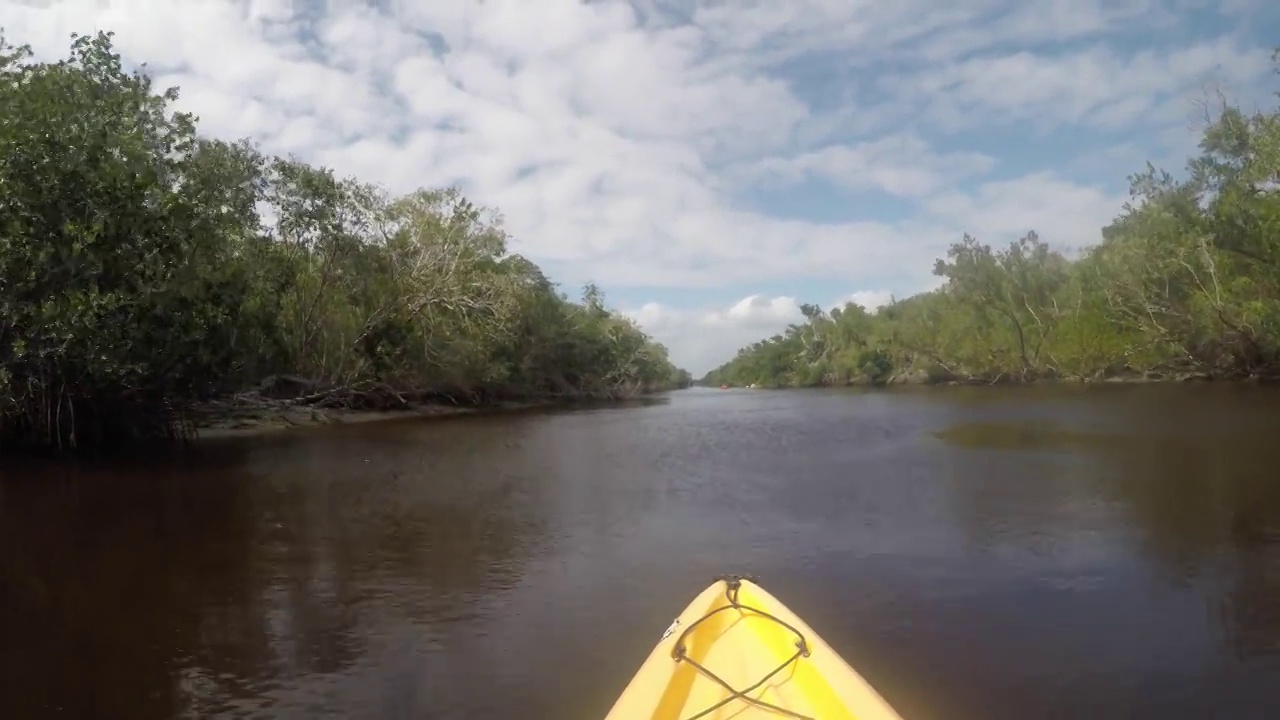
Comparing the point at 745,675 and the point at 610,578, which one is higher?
the point at 745,675

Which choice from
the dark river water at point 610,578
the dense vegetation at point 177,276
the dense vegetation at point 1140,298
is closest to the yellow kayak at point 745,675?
the dark river water at point 610,578

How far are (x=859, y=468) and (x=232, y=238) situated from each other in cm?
1941

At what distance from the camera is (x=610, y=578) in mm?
8688

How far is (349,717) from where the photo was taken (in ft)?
17.5

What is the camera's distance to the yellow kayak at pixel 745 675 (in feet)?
13.1

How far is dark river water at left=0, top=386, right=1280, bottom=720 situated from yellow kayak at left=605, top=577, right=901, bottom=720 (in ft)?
3.11

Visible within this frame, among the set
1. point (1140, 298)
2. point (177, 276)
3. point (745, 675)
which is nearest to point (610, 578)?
point (745, 675)

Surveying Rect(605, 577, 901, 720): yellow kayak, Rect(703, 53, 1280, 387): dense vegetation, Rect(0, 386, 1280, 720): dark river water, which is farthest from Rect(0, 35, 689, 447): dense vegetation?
Rect(703, 53, 1280, 387): dense vegetation

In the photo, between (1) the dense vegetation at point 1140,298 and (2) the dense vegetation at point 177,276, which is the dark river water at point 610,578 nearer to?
(2) the dense vegetation at point 177,276

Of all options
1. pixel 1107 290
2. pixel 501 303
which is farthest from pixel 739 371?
pixel 501 303

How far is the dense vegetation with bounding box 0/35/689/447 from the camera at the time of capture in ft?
57.3

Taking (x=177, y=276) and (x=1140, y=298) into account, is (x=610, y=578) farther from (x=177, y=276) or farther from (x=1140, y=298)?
(x=1140, y=298)

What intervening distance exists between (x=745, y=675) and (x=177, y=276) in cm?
1959

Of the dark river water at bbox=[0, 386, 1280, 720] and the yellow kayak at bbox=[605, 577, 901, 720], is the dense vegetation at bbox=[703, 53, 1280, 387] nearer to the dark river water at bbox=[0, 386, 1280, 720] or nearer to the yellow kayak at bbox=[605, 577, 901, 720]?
the dark river water at bbox=[0, 386, 1280, 720]
